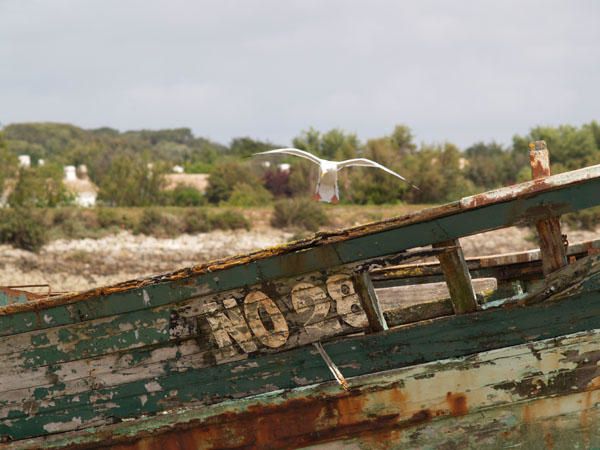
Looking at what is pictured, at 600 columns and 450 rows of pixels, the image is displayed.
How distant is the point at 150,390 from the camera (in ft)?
19.4

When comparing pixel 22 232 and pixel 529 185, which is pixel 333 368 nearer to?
pixel 529 185

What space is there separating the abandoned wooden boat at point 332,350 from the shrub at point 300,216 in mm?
29955

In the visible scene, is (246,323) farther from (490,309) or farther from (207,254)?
(207,254)

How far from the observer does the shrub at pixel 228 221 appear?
3519cm

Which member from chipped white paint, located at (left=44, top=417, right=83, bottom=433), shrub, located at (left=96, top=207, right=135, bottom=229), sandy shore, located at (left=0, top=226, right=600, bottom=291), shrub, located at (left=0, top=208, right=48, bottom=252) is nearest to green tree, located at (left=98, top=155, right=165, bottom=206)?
shrub, located at (left=96, top=207, right=135, bottom=229)

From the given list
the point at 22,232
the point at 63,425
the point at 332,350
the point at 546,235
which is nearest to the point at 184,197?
the point at 22,232

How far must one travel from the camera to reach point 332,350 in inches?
225

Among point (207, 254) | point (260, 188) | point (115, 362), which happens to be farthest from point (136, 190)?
point (115, 362)

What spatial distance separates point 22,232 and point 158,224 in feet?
17.8

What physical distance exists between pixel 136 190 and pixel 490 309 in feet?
131

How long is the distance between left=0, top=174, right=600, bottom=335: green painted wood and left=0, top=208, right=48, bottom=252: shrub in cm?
2531

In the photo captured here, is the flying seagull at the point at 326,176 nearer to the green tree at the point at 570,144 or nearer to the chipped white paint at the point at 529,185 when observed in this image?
the chipped white paint at the point at 529,185

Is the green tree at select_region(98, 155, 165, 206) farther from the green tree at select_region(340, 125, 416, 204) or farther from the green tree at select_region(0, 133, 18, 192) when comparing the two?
the green tree at select_region(340, 125, 416, 204)

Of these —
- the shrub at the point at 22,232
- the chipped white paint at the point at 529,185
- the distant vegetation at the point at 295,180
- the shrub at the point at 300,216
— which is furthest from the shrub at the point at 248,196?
the chipped white paint at the point at 529,185
